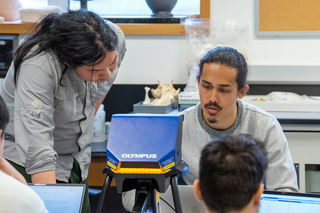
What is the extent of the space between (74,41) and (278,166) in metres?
0.89

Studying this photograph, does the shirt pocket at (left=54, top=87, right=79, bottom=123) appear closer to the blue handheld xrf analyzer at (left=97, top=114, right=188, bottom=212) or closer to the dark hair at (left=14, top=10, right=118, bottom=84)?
the dark hair at (left=14, top=10, right=118, bottom=84)

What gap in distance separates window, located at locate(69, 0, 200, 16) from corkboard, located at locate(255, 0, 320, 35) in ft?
1.69

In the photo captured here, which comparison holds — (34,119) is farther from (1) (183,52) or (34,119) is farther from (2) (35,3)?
(2) (35,3)

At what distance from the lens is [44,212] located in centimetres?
75

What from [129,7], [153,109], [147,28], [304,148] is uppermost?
[129,7]

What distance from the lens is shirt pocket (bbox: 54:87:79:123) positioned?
4.24 ft

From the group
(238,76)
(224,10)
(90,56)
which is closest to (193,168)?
(238,76)

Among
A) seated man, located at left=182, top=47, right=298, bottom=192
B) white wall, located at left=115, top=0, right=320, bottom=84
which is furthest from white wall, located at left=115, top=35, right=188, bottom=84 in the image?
seated man, located at left=182, top=47, right=298, bottom=192

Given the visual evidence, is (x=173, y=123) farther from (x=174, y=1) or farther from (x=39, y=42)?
(x=174, y=1)

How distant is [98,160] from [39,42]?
3.25 feet

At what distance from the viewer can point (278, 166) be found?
132 cm

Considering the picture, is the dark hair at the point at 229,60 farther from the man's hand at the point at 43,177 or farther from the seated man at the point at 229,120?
the man's hand at the point at 43,177

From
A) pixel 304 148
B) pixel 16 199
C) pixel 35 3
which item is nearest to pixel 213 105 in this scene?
pixel 16 199

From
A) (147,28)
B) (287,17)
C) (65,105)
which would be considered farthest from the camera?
(147,28)
